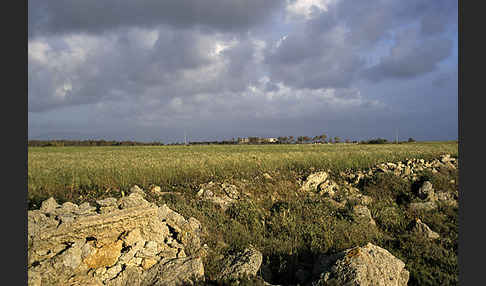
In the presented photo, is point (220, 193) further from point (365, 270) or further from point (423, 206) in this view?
point (423, 206)

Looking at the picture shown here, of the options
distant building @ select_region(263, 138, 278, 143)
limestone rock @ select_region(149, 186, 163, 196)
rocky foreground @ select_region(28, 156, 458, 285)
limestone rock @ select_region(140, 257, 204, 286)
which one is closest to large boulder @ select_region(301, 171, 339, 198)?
limestone rock @ select_region(149, 186, 163, 196)

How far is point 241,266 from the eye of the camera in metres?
4.98

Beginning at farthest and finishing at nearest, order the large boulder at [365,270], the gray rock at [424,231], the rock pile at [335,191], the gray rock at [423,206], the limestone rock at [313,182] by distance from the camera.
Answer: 1. the limestone rock at [313,182]
2. the rock pile at [335,191]
3. the gray rock at [423,206]
4. the gray rock at [424,231]
5. the large boulder at [365,270]

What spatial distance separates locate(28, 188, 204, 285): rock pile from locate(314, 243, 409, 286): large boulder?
2342 mm

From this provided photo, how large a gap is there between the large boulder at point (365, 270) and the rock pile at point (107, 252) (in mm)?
2342

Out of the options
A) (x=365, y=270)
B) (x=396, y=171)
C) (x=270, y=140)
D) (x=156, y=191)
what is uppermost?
(x=270, y=140)

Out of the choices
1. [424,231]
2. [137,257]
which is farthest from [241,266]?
[424,231]

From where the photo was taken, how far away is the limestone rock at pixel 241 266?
4.87 m

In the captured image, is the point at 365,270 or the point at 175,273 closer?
the point at 365,270

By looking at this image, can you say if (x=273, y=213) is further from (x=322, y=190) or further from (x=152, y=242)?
(x=152, y=242)

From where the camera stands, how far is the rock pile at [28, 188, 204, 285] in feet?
15.3

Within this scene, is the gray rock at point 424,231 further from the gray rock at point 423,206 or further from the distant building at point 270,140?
the distant building at point 270,140

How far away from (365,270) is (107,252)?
4.76 metres

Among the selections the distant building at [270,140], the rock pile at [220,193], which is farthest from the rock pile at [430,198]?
the distant building at [270,140]
